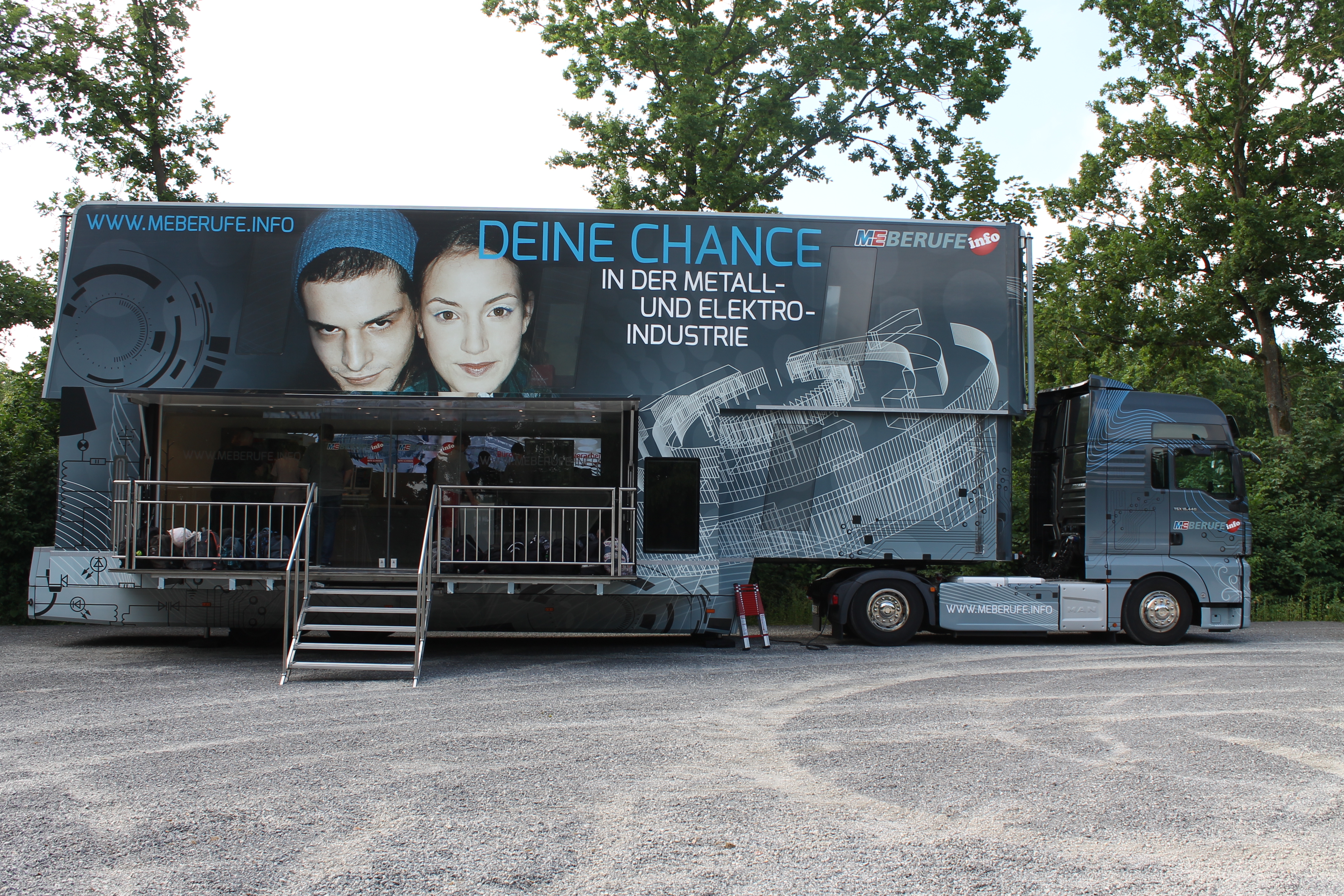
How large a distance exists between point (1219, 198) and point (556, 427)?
18183mm

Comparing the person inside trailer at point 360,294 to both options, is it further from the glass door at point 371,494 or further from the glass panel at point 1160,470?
Answer: the glass panel at point 1160,470

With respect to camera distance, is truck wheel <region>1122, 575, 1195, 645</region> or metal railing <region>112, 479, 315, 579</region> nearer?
metal railing <region>112, 479, 315, 579</region>

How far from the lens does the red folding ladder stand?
11258 millimetres

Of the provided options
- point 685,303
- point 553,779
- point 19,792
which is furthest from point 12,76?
point 553,779

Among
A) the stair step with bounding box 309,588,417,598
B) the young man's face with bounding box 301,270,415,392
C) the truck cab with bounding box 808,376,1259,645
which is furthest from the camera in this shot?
the truck cab with bounding box 808,376,1259,645

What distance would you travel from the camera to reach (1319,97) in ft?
72.1

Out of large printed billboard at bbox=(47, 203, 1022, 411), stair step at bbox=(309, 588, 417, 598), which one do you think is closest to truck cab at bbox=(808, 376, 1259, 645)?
large printed billboard at bbox=(47, 203, 1022, 411)

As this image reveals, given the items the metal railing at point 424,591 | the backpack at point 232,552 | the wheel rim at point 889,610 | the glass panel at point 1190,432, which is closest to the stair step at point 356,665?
the metal railing at point 424,591

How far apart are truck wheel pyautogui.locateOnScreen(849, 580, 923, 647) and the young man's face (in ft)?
19.9

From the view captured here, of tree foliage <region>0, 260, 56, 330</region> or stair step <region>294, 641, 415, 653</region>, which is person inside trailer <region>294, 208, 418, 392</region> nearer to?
stair step <region>294, 641, 415, 653</region>

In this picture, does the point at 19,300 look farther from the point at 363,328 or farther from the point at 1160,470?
the point at 1160,470

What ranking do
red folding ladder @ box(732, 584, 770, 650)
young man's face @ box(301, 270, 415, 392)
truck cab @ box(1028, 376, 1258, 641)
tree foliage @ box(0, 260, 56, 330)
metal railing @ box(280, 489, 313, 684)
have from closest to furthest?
metal railing @ box(280, 489, 313, 684)
young man's face @ box(301, 270, 415, 392)
red folding ladder @ box(732, 584, 770, 650)
truck cab @ box(1028, 376, 1258, 641)
tree foliage @ box(0, 260, 56, 330)

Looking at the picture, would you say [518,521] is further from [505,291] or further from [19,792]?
[19,792]

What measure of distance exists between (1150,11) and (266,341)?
21474 millimetres
